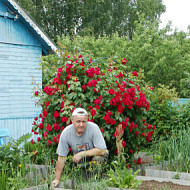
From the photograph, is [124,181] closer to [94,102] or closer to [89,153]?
[89,153]

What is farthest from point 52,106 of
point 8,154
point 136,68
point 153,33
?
point 153,33

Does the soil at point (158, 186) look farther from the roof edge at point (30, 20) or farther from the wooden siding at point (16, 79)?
the wooden siding at point (16, 79)

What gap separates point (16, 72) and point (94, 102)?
5469mm

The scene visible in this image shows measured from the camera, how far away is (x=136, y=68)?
16406mm

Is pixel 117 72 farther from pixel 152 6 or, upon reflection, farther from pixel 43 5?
pixel 152 6

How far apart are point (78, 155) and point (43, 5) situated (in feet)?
73.1

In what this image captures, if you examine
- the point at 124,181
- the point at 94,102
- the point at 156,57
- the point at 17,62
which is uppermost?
the point at 156,57

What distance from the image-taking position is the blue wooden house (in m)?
10.2

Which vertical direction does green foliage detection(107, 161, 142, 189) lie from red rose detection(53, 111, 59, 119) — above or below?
below

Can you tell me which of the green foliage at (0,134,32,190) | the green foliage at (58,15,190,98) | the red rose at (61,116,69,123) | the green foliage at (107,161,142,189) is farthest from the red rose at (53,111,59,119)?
the green foliage at (58,15,190,98)

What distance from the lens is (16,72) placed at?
10656 millimetres

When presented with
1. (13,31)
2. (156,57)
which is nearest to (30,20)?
(13,31)

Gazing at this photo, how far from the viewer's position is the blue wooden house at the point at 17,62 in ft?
33.4

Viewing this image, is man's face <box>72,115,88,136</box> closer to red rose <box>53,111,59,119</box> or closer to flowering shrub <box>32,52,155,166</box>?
flowering shrub <box>32,52,155,166</box>
